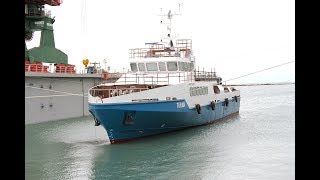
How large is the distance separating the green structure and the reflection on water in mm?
19209

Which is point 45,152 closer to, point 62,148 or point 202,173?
point 62,148

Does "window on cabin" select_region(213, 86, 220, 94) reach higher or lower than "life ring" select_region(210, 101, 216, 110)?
higher

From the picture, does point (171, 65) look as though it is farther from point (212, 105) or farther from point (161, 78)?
point (212, 105)

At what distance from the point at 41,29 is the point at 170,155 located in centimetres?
3221

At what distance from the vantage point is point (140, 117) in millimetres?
21562

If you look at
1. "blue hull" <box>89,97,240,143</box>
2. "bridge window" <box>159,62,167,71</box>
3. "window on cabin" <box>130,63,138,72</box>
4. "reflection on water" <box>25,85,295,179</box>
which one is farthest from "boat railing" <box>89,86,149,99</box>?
"window on cabin" <box>130,63,138,72</box>

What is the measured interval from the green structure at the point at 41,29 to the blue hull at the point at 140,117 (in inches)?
971

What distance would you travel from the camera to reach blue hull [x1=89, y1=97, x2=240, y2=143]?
20859mm

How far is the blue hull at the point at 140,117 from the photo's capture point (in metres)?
20.9

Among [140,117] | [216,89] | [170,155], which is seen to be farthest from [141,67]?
[170,155]

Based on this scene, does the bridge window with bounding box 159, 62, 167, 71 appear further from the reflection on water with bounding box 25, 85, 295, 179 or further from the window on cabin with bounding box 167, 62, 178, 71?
the reflection on water with bounding box 25, 85, 295, 179

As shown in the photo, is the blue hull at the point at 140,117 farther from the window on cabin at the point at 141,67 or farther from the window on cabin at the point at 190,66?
the window on cabin at the point at 141,67
